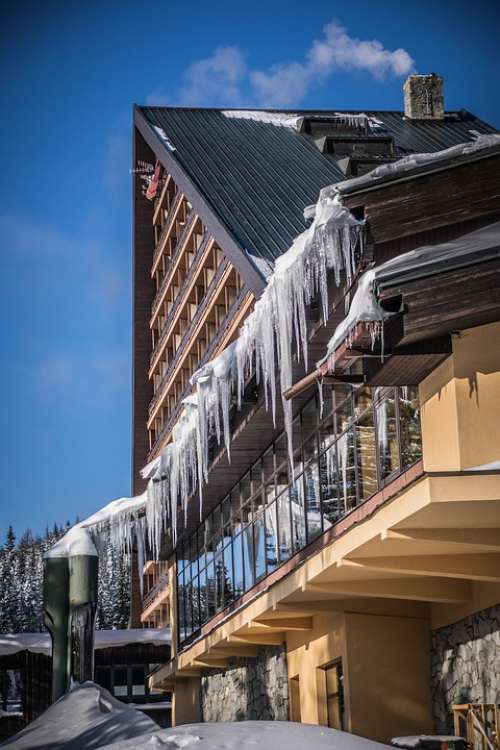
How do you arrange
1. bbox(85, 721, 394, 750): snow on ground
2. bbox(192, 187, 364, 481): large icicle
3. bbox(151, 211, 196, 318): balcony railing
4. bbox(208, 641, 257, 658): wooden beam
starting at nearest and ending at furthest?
bbox(85, 721, 394, 750): snow on ground
bbox(192, 187, 364, 481): large icicle
bbox(208, 641, 257, 658): wooden beam
bbox(151, 211, 196, 318): balcony railing

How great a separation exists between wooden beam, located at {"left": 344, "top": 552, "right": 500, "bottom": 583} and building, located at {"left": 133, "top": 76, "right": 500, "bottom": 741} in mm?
23

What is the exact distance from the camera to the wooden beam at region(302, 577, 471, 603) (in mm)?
15648

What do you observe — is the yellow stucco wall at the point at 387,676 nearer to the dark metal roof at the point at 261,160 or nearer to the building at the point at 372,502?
the building at the point at 372,502

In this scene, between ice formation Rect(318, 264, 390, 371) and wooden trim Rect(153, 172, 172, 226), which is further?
wooden trim Rect(153, 172, 172, 226)

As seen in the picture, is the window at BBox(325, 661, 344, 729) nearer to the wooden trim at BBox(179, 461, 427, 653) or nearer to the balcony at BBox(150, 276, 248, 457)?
the wooden trim at BBox(179, 461, 427, 653)

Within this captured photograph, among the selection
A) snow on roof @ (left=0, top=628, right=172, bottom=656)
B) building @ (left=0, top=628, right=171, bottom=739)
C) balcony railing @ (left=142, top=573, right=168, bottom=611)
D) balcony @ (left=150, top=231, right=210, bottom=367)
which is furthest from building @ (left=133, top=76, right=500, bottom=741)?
balcony railing @ (left=142, top=573, right=168, bottom=611)

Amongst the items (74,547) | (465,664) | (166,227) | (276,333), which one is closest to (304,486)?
(276,333)

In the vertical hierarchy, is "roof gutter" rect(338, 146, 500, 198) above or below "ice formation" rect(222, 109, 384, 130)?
below

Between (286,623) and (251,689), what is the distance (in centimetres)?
412

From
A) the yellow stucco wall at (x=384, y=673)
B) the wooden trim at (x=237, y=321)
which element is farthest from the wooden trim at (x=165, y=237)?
the yellow stucco wall at (x=384, y=673)

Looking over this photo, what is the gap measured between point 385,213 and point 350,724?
751 centimetres

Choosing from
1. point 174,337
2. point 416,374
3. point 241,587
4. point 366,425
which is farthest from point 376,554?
point 174,337

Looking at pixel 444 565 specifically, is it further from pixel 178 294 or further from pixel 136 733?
pixel 178 294

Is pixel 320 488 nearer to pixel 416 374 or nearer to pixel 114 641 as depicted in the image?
pixel 416 374
